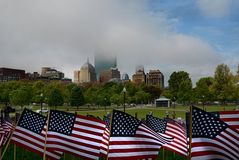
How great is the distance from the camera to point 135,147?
10859 millimetres

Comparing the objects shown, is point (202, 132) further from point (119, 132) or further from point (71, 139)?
point (71, 139)

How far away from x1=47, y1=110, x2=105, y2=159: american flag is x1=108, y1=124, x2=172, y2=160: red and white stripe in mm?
1083

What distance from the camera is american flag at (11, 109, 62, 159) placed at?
1291 cm

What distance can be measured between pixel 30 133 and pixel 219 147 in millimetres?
6532

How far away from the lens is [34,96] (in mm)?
123688

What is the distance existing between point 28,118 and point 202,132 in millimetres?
6318

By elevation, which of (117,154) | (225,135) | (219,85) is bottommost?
(117,154)

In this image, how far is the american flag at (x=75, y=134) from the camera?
11.8 meters

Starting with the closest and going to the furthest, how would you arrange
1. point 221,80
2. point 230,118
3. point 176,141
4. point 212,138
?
point 212,138, point 230,118, point 176,141, point 221,80

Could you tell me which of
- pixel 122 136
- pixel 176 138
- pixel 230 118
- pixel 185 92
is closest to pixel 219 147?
pixel 230 118

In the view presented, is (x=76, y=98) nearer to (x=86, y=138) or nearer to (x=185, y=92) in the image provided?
(x=185, y=92)

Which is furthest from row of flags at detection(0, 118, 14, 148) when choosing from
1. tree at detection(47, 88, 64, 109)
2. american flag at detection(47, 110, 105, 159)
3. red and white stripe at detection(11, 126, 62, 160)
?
tree at detection(47, 88, 64, 109)

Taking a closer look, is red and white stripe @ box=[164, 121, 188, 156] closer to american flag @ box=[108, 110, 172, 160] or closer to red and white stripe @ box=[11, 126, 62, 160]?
american flag @ box=[108, 110, 172, 160]

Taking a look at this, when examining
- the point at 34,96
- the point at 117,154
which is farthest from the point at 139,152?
the point at 34,96
